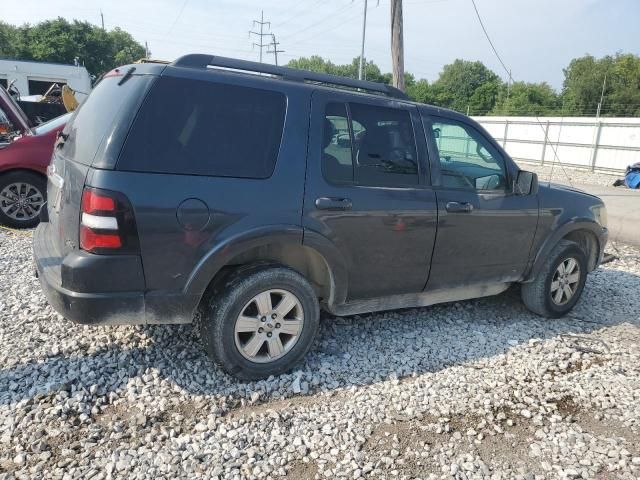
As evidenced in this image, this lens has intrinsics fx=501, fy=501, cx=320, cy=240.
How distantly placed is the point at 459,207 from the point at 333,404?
182 cm

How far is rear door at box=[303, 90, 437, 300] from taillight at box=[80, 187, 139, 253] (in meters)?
1.10

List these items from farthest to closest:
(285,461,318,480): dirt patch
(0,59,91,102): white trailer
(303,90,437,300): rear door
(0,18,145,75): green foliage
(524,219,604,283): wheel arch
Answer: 1. (0,18,145,75): green foliage
2. (0,59,91,102): white trailer
3. (524,219,604,283): wheel arch
4. (303,90,437,300): rear door
5. (285,461,318,480): dirt patch

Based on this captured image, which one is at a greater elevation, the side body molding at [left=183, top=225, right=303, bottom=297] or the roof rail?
the roof rail

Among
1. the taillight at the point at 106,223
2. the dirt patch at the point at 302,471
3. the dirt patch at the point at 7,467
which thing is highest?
the taillight at the point at 106,223

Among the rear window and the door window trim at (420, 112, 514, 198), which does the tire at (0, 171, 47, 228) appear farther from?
the door window trim at (420, 112, 514, 198)

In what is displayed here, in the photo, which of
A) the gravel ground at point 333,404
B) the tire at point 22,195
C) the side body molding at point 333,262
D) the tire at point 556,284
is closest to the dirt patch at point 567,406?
the gravel ground at point 333,404

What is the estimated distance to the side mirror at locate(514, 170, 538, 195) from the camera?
14.1ft

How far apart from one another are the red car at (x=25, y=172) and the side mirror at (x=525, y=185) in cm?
582

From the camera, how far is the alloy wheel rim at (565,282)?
4863 millimetres

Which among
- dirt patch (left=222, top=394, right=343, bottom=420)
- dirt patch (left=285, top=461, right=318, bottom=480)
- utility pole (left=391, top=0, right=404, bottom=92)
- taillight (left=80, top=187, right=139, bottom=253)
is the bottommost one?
dirt patch (left=285, top=461, right=318, bottom=480)

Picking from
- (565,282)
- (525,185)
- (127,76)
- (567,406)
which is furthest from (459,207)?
(127,76)

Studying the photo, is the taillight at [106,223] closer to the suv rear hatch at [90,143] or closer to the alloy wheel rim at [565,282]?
the suv rear hatch at [90,143]

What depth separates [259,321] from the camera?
3.34m

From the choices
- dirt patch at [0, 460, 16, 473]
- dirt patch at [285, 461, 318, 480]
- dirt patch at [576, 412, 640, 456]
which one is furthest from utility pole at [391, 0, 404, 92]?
dirt patch at [0, 460, 16, 473]
